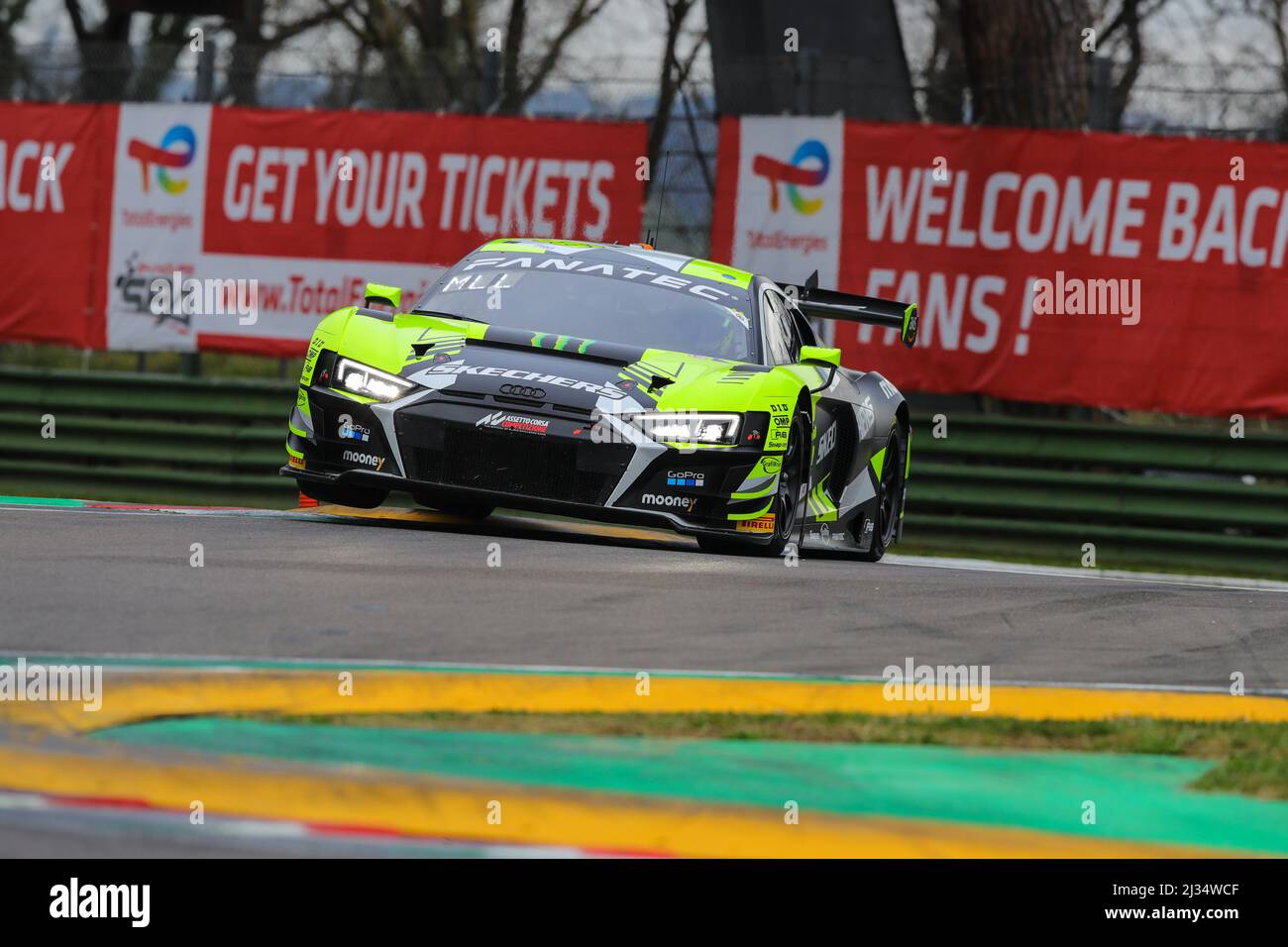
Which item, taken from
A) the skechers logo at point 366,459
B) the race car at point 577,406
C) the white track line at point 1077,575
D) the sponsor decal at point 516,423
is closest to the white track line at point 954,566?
the white track line at point 1077,575

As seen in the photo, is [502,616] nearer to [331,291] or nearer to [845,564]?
[845,564]

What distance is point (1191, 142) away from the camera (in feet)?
48.4

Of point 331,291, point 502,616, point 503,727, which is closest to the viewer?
point 503,727

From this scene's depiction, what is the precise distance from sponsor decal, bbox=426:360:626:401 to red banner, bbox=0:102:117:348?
27.1ft

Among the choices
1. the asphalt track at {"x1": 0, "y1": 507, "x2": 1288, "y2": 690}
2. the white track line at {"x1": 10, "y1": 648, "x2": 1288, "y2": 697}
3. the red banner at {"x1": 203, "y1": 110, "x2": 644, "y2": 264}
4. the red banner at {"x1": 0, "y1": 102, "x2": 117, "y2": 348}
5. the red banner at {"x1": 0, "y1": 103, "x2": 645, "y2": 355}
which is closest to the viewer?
the white track line at {"x1": 10, "y1": 648, "x2": 1288, "y2": 697}

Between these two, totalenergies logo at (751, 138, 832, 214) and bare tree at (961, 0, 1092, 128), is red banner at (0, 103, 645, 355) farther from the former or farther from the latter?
bare tree at (961, 0, 1092, 128)

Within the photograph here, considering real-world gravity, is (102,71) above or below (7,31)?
below

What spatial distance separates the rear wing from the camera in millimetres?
11492

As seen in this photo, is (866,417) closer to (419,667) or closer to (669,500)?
(669,500)

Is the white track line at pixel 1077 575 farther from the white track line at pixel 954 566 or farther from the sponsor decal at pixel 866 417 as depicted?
the sponsor decal at pixel 866 417

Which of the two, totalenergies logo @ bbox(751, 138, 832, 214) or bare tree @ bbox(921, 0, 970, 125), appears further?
bare tree @ bbox(921, 0, 970, 125)

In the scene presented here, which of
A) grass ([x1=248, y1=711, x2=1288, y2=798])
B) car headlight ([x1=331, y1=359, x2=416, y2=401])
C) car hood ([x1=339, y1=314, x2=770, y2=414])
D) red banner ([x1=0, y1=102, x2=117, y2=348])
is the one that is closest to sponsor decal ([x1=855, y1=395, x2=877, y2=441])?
car hood ([x1=339, y1=314, x2=770, y2=414])

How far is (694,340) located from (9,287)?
8769 mm
